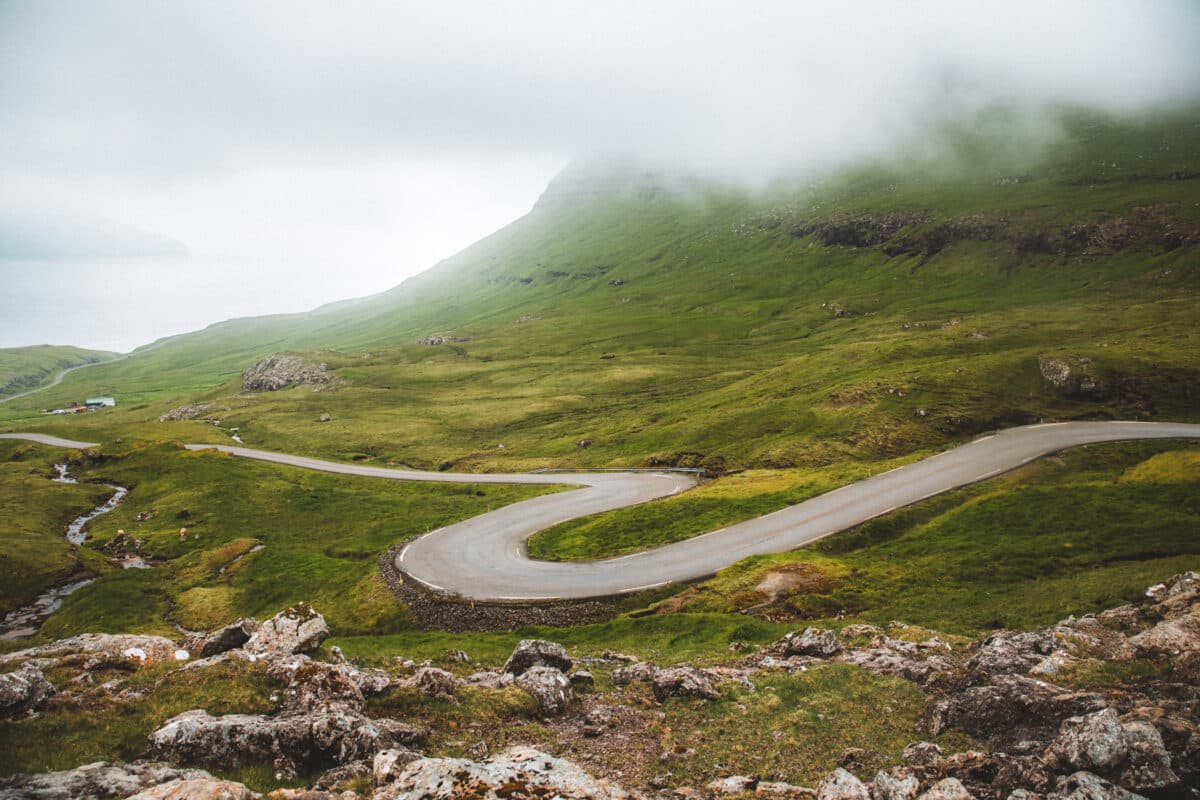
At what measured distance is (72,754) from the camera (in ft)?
41.2

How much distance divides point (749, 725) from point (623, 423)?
92846 mm

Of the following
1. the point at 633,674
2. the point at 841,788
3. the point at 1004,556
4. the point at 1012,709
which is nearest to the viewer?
the point at 841,788

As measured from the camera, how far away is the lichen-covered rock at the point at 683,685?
22.3 metres

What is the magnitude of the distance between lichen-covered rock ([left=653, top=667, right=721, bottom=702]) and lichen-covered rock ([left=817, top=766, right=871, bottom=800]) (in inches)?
325

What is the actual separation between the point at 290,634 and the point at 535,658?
10193mm

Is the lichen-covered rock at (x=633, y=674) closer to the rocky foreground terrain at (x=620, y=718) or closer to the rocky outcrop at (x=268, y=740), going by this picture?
the rocky foreground terrain at (x=620, y=718)

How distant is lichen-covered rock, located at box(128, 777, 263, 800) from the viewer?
9820mm

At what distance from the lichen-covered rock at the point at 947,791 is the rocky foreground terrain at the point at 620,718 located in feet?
0.15

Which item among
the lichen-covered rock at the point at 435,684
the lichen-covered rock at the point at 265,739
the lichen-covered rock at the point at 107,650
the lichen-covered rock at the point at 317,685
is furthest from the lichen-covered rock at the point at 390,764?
the lichen-covered rock at the point at 107,650

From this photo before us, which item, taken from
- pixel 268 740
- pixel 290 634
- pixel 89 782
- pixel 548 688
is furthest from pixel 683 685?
pixel 89 782

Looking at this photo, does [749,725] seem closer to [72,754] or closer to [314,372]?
[72,754]

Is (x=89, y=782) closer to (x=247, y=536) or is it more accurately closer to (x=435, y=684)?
(x=435, y=684)

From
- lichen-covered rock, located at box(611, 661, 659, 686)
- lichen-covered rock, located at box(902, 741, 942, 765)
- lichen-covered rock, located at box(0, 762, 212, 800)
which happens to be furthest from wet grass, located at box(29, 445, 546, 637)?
lichen-covered rock, located at box(902, 741, 942, 765)

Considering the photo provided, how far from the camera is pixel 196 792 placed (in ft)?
32.7
